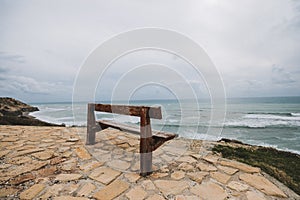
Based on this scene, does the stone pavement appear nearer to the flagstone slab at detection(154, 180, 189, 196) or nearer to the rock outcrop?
the flagstone slab at detection(154, 180, 189, 196)

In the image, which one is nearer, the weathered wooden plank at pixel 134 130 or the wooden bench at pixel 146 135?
the wooden bench at pixel 146 135

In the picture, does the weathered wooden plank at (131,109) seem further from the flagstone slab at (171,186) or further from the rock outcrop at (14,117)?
the rock outcrop at (14,117)

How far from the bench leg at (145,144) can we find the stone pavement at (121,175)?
0.12 meters

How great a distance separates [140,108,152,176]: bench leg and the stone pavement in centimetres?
12

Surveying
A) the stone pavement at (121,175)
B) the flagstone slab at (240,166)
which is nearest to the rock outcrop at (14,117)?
the stone pavement at (121,175)

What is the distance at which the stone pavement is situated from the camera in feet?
6.23

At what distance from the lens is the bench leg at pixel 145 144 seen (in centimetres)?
220

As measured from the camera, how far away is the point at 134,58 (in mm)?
5875

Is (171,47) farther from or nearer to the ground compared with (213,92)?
farther from the ground

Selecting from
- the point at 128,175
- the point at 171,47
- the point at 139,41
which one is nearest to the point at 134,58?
the point at 139,41

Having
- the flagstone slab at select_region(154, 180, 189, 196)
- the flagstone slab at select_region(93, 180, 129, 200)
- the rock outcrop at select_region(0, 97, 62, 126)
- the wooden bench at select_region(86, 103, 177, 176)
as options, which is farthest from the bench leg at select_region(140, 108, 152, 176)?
the rock outcrop at select_region(0, 97, 62, 126)

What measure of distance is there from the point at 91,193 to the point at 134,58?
15.5ft

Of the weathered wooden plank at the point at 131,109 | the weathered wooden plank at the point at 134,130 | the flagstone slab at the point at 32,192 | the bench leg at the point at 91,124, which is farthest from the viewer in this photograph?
the bench leg at the point at 91,124

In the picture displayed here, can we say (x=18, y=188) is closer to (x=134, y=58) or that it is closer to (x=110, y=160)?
(x=110, y=160)
